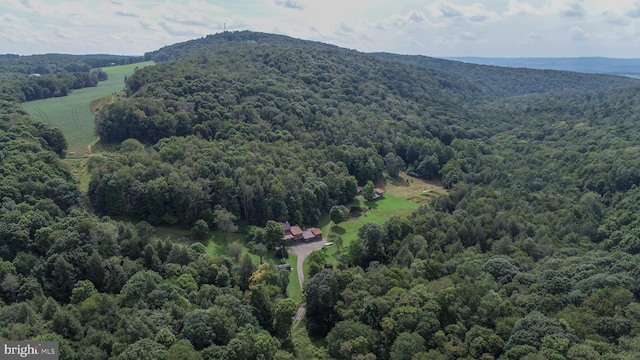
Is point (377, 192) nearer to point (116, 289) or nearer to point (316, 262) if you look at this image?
point (316, 262)

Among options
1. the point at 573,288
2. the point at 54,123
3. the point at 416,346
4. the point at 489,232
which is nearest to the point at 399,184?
the point at 489,232

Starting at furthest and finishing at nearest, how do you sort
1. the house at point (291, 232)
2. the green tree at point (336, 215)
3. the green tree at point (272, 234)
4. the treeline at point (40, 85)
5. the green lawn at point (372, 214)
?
the treeline at point (40, 85)
the green tree at point (336, 215)
the green lawn at point (372, 214)
the house at point (291, 232)
the green tree at point (272, 234)

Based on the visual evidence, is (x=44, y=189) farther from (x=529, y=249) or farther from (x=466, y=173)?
(x=466, y=173)

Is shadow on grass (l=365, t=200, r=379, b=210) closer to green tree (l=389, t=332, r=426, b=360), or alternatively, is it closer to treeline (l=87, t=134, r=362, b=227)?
treeline (l=87, t=134, r=362, b=227)

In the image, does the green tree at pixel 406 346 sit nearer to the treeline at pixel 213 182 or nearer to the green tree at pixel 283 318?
the green tree at pixel 283 318

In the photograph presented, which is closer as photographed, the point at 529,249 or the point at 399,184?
the point at 529,249

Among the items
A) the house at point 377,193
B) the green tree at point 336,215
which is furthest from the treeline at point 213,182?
the house at point 377,193

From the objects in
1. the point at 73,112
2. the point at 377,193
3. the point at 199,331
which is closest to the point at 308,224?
the point at 377,193
